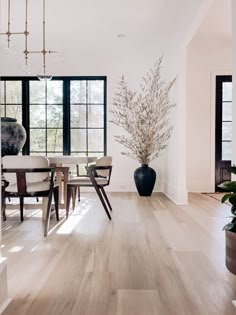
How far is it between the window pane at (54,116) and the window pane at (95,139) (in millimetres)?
690

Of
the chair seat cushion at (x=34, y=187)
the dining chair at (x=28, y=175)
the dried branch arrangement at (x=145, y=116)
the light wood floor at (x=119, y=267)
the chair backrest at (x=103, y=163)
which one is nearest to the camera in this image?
the light wood floor at (x=119, y=267)

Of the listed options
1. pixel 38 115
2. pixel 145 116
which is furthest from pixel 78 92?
pixel 145 116

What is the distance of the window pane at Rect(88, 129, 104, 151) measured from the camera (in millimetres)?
6648

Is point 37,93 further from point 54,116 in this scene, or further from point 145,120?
point 145,120

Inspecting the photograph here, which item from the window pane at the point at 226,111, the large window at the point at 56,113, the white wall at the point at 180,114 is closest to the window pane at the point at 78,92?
the large window at the point at 56,113

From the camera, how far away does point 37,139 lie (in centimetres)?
667

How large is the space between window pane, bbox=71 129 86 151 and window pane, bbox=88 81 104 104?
2.37 feet

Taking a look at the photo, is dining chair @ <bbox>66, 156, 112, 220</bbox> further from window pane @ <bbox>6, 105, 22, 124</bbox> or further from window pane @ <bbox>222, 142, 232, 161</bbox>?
window pane @ <bbox>222, 142, 232, 161</bbox>

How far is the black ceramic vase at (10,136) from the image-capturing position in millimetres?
3520

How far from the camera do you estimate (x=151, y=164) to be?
6527mm

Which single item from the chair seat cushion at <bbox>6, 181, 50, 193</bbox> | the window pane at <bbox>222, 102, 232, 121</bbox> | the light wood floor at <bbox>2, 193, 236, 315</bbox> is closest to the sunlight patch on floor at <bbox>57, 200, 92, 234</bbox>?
the light wood floor at <bbox>2, 193, 236, 315</bbox>

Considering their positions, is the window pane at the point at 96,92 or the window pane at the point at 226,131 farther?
the window pane at the point at 96,92

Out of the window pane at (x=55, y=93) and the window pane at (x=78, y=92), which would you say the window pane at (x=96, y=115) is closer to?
the window pane at (x=78, y=92)

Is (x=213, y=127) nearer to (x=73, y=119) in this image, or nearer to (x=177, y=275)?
(x=73, y=119)
